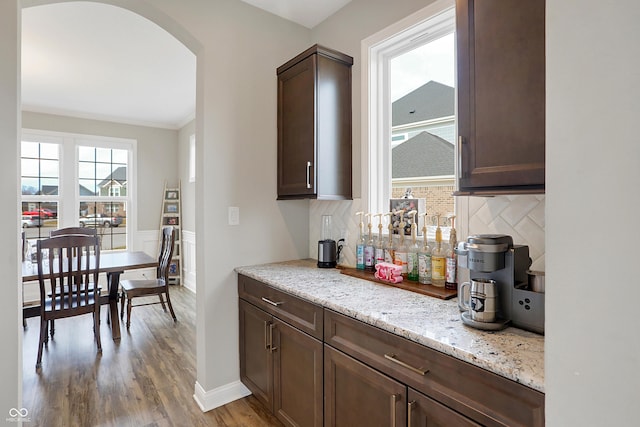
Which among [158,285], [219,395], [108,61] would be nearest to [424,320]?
[219,395]

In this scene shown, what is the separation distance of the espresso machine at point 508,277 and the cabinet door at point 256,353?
1.24 meters

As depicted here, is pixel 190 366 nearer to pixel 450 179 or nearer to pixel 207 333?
pixel 207 333

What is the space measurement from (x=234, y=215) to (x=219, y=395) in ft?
3.98

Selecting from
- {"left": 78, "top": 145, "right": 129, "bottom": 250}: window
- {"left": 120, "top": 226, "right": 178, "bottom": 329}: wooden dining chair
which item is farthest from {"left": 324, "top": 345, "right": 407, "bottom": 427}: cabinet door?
{"left": 78, "top": 145, "right": 129, "bottom": 250}: window

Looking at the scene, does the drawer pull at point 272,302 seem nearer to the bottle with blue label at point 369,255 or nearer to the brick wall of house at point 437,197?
the bottle with blue label at point 369,255

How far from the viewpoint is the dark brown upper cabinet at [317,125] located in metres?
2.13

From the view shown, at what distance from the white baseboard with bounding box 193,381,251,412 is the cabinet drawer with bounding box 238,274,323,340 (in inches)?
24.6

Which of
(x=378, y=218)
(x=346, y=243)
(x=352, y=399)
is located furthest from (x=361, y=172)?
(x=352, y=399)

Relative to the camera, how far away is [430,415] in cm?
109

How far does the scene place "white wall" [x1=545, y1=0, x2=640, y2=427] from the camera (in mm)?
633

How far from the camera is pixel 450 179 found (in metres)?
1.83

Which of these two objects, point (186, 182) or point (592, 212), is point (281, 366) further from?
point (186, 182)

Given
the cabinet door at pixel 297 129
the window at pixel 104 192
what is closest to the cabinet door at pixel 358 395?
the cabinet door at pixel 297 129

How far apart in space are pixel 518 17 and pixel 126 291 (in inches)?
159
